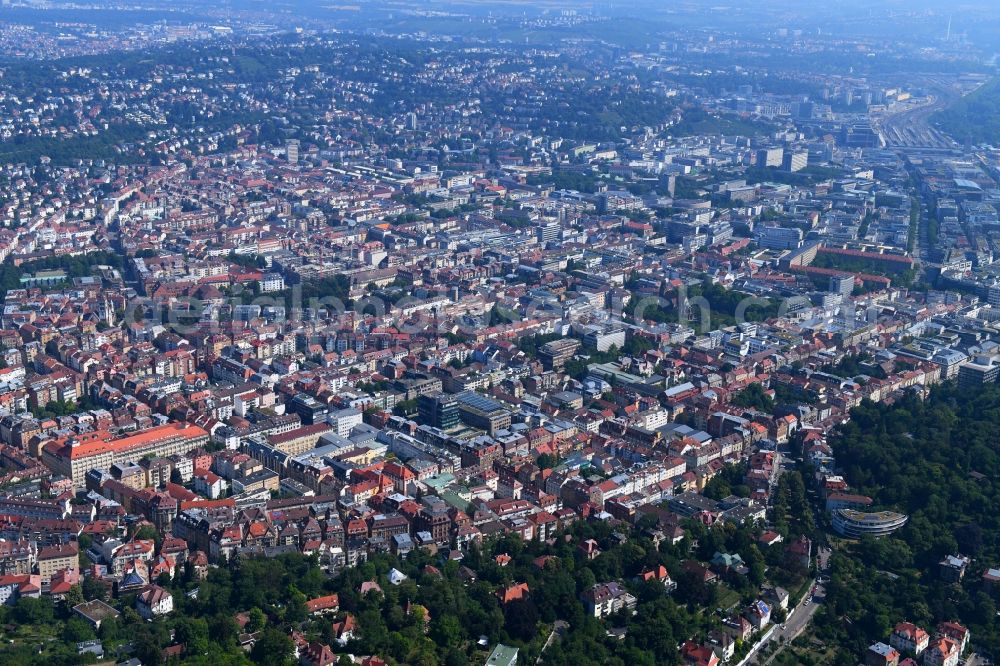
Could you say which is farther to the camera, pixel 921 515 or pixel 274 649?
pixel 921 515

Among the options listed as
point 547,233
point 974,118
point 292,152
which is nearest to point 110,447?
point 547,233

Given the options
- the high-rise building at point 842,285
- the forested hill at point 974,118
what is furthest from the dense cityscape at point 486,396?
the forested hill at point 974,118

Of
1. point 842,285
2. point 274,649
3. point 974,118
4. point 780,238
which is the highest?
point 974,118

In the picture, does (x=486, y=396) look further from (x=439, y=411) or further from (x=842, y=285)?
(x=842, y=285)

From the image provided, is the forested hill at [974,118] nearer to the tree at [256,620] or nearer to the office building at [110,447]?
the office building at [110,447]

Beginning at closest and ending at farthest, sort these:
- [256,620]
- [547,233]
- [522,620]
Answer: [256,620] → [522,620] → [547,233]

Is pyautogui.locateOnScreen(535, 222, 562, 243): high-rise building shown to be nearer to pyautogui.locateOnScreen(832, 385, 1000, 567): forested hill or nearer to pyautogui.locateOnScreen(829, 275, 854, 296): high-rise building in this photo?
pyautogui.locateOnScreen(829, 275, 854, 296): high-rise building

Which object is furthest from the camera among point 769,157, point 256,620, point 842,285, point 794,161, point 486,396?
point 769,157

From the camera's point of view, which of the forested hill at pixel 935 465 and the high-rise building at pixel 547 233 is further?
the high-rise building at pixel 547 233

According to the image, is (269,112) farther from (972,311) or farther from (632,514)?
(632,514)
